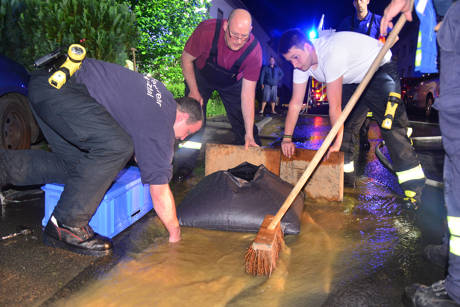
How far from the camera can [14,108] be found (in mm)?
3594

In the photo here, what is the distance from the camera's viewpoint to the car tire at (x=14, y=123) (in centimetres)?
345

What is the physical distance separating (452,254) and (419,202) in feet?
5.45

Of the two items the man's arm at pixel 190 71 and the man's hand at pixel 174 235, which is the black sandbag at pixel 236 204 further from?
the man's arm at pixel 190 71

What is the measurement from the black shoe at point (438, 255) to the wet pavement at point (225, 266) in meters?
0.08

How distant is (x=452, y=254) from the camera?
160cm

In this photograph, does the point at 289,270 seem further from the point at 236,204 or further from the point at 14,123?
the point at 14,123

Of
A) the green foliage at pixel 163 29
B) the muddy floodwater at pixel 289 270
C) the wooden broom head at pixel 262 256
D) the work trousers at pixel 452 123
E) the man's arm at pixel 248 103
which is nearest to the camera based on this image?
the work trousers at pixel 452 123

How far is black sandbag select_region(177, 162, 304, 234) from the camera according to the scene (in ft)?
8.42

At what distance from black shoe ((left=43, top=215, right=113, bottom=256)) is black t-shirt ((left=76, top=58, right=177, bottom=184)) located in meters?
0.52

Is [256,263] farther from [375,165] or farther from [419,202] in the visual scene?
[375,165]

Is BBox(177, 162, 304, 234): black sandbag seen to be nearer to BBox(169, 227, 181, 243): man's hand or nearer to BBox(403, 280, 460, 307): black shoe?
BBox(169, 227, 181, 243): man's hand

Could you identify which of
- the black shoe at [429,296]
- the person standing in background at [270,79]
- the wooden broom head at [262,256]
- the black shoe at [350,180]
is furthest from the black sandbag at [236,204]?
the person standing in background at [270,79]

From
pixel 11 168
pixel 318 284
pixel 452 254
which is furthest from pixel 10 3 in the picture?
pixel 452 254

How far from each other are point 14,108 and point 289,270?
3.14 metres
